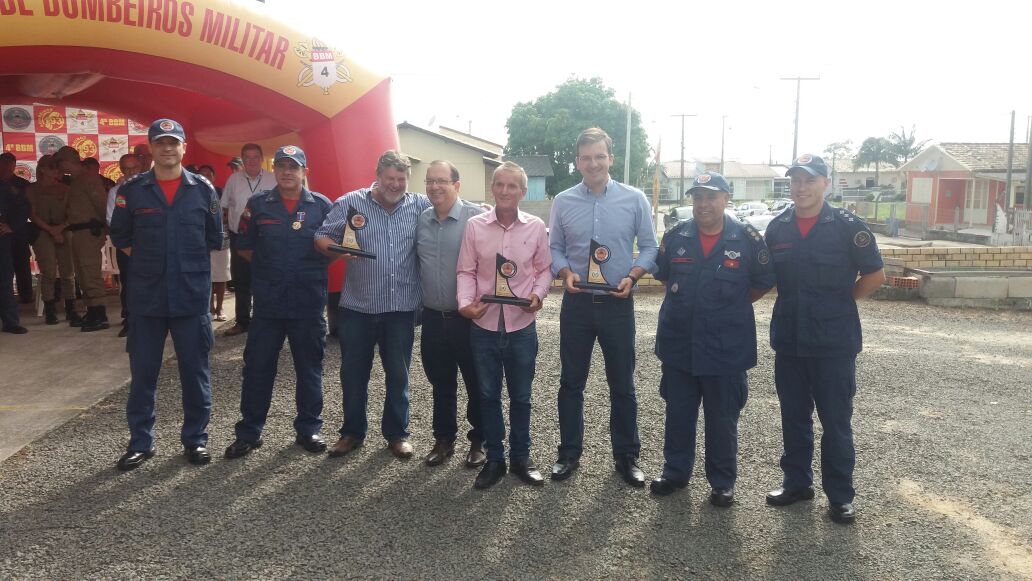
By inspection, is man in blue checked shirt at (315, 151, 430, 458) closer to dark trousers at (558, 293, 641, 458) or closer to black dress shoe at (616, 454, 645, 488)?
dark trousers at (558, 293, 641, 458)

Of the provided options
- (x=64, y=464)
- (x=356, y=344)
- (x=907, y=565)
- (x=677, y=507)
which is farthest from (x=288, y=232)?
(x=907, y=565)

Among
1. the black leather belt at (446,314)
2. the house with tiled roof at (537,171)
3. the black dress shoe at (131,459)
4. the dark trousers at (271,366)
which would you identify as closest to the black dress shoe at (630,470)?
the black leather belt at (446,314)

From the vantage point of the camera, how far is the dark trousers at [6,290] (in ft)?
26.2

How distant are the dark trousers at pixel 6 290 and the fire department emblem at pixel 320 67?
3.64m

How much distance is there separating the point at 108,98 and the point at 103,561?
752cm

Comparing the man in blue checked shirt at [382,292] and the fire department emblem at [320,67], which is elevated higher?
the fire department emblem at [320,67]

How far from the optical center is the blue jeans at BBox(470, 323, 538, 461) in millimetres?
4051

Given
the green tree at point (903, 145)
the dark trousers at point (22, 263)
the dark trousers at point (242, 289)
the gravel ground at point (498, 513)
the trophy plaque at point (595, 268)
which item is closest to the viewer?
the gravel ground at point (498, 513)

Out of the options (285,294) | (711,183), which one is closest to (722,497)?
(711,183)

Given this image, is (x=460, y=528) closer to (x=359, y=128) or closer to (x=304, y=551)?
(x=304, y=551)

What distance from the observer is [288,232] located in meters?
4.47

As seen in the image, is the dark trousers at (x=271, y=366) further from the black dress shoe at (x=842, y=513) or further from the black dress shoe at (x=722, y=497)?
the black dress shoe at (x=842, y=513)

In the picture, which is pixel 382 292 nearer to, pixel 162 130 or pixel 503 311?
pixel 503 311

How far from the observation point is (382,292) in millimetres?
4332
